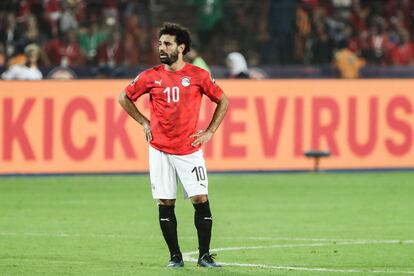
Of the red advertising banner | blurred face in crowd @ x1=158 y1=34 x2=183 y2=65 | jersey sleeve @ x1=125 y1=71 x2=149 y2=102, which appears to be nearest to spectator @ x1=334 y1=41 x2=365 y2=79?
the red advertising banner

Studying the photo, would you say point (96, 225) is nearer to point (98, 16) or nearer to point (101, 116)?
point (101, 116)

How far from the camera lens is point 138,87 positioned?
11141 mm

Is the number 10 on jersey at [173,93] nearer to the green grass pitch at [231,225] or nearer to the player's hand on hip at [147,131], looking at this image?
the player's hand on hip at [147,131]

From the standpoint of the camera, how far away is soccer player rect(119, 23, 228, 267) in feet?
36.0

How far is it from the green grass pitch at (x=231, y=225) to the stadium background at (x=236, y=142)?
0.03 metres

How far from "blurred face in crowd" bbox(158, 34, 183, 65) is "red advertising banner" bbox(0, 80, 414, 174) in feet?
33.4

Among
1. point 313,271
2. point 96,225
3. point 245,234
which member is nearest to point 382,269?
point 313,271

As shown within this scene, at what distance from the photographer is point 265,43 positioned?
86.6 ft

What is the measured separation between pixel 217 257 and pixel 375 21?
57.1ft

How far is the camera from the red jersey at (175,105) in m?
11.0

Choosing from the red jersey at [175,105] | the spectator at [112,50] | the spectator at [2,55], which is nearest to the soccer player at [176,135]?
the red jersey at [175,105]

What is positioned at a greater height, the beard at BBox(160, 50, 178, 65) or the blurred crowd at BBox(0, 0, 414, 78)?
the beard at BBox(160, 50, 178, 65)

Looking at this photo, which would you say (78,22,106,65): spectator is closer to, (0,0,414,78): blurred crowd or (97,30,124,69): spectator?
(0,0,414,78): blurred crowd

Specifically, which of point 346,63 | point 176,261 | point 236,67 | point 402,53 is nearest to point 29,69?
point 236,67
